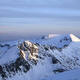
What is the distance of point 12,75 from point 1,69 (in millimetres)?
6253

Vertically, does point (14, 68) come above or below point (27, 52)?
below

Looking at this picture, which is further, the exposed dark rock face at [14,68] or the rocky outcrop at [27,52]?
the rocky outcrop at [27,52]

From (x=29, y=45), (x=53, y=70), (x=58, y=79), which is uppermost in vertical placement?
(x=58, y=79)

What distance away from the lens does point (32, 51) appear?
199125mm

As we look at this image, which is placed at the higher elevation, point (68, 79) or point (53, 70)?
point (68, 79)

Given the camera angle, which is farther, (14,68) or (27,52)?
(27,52)

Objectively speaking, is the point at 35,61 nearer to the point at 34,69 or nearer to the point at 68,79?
the point at 34,69

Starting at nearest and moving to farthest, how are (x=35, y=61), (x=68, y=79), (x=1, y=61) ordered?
(x=68, y=79) < (x=1, y=61) < (x=35, y=61)

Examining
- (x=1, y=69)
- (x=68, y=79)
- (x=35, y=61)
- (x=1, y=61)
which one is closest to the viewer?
(x=68, y=79)

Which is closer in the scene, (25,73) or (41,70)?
(25,73)

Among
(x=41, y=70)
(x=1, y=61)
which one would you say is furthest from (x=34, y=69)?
(x=1, y=61)

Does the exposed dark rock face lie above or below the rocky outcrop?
below

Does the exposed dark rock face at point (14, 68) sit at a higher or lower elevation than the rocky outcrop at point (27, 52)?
lower

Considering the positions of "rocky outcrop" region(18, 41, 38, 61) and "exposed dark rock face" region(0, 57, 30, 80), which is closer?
"exposed dark rock face" region(0, 57, 30, 80)
